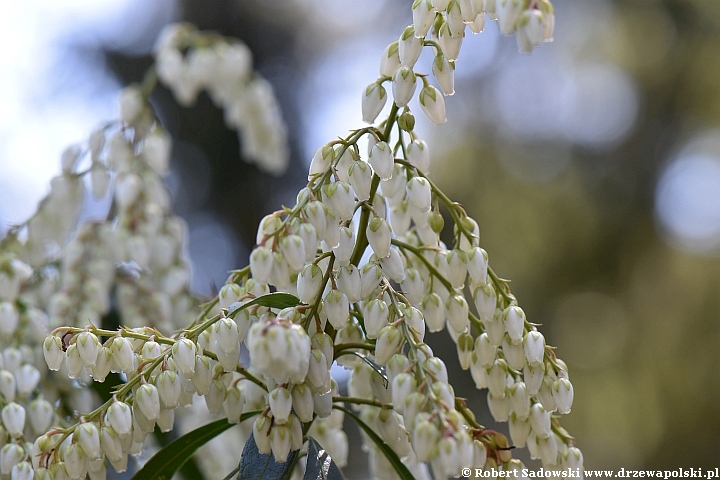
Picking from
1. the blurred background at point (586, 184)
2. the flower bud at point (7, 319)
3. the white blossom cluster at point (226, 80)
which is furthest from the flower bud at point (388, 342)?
the blurred background at point (586, 184)

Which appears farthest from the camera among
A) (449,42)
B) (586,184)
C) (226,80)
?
(586,184)

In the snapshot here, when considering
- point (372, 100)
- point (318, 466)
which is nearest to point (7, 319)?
point (318, 466)

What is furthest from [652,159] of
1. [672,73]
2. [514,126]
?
[514,126]

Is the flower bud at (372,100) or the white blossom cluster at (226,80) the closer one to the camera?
the flower bud at (372,100)

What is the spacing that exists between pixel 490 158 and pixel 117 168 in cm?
413

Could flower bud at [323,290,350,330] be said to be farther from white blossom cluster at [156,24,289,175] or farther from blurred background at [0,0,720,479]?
blurred background at [0,0,720,479]

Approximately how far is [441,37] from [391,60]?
0.07 m

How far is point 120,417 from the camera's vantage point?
0.77m

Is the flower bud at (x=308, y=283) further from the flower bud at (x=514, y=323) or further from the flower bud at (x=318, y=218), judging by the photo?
the flower bud at (x=514, y=323)

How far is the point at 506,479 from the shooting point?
0.81 metres

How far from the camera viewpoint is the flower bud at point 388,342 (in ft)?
2.46

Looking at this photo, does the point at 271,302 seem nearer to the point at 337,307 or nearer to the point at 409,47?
the point at 337,307

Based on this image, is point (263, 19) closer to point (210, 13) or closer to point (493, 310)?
point (210, 13)

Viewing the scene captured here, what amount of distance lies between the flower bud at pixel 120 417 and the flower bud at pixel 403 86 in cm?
44
